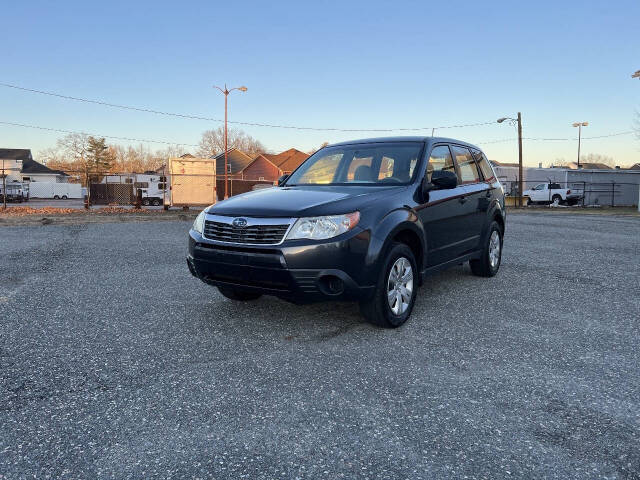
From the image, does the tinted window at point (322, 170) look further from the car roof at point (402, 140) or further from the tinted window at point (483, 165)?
the tinted window at point (483, 165)

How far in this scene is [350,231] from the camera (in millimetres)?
3922

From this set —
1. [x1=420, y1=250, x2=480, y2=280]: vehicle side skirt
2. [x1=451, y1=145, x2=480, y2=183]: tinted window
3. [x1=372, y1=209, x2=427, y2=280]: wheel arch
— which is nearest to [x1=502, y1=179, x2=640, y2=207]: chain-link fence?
[x1=451, y1=145, x2=480, y2=183]: tinted window

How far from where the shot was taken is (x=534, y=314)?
4.98m

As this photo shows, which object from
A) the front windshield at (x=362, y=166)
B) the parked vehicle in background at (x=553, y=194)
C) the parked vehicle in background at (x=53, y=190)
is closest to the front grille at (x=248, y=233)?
the front windshield at (x=362, y=166)

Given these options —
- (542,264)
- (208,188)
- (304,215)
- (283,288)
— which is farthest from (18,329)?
(208,188)

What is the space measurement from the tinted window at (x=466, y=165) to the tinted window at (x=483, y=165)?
19cm

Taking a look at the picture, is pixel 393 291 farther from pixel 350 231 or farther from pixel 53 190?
pixel 53 190

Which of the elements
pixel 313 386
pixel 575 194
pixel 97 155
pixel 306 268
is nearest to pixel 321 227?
pixel 306 268

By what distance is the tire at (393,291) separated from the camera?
13.6 feet

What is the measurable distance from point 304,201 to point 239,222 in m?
0.59

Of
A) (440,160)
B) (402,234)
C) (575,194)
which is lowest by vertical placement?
(402,234)

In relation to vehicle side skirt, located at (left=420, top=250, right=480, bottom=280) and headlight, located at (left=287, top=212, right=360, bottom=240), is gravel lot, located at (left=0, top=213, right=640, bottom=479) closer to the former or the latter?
Answer: vehicle side skirt, located at (left=420, top=250, right=480, bottom=280)

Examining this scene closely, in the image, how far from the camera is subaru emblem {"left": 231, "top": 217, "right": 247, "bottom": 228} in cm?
409

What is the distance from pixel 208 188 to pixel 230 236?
19.2m
